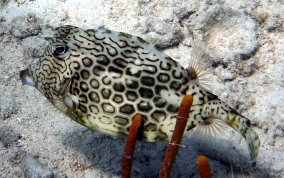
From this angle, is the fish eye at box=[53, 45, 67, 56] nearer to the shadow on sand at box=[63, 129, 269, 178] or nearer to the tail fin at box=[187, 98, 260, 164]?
the tail fin at box=[187, 98, 260, 164]

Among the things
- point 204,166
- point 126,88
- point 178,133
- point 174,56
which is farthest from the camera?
point 174,56

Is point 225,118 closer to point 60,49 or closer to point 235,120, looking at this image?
point 235,120

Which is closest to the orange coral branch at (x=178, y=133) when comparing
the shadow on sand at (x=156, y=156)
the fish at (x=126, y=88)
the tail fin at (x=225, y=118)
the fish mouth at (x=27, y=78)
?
the fish at (x=126, y=88)

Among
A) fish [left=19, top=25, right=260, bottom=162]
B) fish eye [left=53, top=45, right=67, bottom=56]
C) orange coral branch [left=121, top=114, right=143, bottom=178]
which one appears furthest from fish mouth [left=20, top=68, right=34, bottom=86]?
orange coral branch [left=121, top=114, right=143, bottom=178]

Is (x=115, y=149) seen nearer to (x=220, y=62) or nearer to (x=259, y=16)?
(x=220, y=62)

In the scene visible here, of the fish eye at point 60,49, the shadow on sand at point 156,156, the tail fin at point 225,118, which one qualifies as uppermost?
the fish eye at point 60,49

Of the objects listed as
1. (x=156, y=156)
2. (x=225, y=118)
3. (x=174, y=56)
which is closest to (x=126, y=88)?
(x=225, y=118)

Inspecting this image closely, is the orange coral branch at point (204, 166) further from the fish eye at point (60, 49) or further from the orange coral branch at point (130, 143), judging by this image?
the fish eye at point (60, 49)
